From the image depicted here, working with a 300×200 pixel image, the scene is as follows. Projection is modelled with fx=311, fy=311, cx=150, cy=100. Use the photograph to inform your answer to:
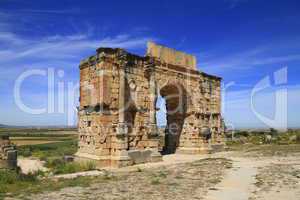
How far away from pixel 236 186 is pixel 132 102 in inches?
258

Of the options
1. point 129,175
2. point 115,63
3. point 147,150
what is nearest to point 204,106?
point 147,150

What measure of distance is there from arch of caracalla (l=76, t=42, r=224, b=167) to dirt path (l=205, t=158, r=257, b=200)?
14.0ft

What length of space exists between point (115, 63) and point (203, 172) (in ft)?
18.2

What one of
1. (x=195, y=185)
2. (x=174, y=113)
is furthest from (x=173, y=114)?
(x=195, y=185)

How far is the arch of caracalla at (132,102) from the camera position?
12.2 m

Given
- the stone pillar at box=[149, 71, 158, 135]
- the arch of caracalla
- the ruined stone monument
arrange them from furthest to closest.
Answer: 1. the stone pillar at box=[149, 71, 158, 135]
2. the arch of caracalla
3. the ruined stone monument

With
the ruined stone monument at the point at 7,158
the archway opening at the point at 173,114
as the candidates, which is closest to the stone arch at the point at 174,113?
the archway opening at the point at 173,114

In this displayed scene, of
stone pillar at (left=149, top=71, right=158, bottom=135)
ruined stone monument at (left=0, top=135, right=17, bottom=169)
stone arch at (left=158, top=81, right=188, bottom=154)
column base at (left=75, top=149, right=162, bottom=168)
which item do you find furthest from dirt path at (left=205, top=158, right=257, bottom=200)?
stone arch at (left=158, top=81, right=188, bottom=154)

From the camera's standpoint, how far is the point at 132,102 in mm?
13297

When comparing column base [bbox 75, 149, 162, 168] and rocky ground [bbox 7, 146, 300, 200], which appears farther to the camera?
column base [bbox 75, 149, 162, 168]

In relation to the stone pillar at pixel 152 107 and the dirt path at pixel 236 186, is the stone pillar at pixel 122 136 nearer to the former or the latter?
the stone pillar at pixel 152 107

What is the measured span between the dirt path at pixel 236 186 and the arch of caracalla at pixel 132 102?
168 inches

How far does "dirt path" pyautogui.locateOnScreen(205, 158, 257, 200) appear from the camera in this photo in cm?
670

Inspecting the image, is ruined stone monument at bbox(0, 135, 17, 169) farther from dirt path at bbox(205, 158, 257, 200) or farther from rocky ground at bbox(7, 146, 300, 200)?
dirt path at bbox(205, 158, 257, 200)
